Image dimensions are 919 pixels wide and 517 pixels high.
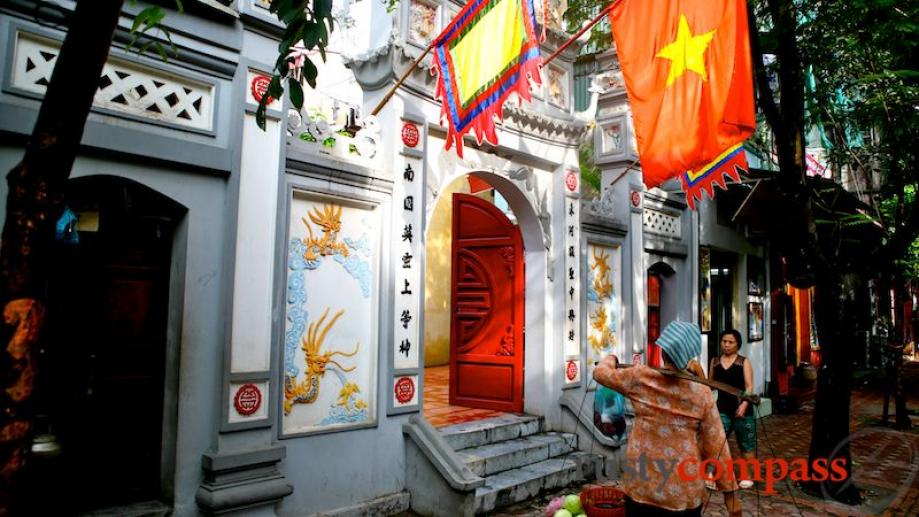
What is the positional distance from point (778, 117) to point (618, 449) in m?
4.41

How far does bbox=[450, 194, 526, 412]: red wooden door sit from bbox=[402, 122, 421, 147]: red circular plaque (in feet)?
6.92

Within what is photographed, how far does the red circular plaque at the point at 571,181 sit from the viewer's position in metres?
8.28

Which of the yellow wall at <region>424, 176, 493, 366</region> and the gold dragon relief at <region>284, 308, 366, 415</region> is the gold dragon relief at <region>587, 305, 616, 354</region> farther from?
the yellow wall at <region>424, 176, 493, 366</region>

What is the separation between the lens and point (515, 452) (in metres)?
6.70

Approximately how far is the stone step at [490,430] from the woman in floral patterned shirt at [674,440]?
3353mm

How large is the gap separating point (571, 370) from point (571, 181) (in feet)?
8.52

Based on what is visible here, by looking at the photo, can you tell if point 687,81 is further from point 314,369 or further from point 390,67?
point 314,369

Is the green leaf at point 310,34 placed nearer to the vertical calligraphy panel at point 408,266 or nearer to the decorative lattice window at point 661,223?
the vertical calligraphy panel at point 408,266

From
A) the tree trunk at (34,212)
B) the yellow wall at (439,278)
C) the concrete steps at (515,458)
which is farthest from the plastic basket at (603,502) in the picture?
the yellow wall at (439,278)

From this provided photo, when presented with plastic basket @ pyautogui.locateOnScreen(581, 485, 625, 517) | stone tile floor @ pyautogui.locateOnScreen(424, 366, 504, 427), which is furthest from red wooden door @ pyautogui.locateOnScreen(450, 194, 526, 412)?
plastic basket @ pyautogui.locateOnScreen(581, 485, 625, 517)

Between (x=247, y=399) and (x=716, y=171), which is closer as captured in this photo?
(x=247, y=399)

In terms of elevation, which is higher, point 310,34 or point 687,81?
point 687,81

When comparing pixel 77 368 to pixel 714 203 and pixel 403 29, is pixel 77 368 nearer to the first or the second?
pixel 403 29

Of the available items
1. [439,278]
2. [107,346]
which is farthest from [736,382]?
[439,278]
